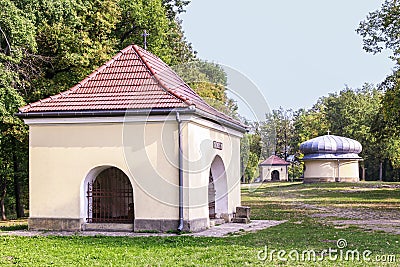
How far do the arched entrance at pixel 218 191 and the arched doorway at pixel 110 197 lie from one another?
9.34 feet

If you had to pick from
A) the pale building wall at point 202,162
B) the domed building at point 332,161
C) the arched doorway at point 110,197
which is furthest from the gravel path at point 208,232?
the domed building at point 332,161

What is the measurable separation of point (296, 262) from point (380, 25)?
22.9 metres

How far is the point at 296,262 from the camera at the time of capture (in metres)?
10.9

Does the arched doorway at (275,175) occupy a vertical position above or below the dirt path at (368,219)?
above

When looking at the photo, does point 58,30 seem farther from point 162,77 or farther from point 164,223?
point 164,223

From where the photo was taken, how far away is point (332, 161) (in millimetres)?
56250

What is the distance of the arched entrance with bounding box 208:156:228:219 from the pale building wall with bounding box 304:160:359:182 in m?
37.4

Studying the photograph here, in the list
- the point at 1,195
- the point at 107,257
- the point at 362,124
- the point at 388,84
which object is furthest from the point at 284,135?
the point at 107,257

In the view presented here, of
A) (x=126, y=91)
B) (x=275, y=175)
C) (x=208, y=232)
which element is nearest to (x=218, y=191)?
(x=208, y=232)

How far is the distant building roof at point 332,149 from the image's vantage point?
56.6 metres

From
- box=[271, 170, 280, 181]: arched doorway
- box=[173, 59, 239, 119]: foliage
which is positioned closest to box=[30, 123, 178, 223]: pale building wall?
box=[173, 59, 239, 119]: foliage

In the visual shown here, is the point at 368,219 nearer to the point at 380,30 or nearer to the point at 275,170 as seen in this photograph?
the point at 380,30

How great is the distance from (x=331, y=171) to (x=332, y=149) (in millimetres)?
2089

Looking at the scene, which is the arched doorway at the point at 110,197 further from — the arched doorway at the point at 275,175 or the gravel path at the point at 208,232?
the arched doorway at the point at 275,175
